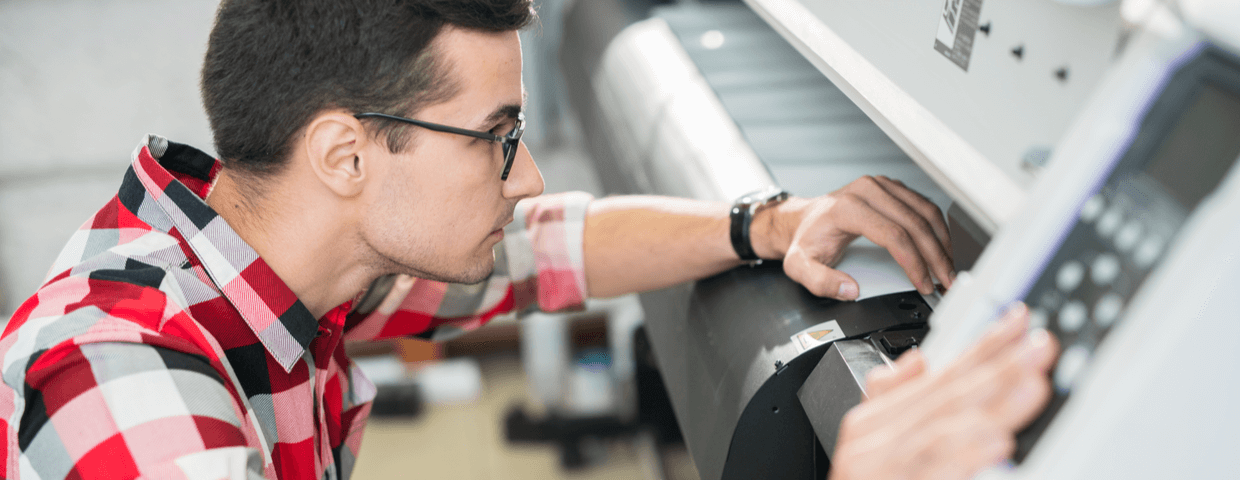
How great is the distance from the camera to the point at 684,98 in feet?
3.98

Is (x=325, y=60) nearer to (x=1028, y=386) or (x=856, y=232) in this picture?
(x=856, y=232)

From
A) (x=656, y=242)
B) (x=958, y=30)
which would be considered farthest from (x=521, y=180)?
(x=958, y=30)

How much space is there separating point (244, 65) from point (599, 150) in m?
0.84

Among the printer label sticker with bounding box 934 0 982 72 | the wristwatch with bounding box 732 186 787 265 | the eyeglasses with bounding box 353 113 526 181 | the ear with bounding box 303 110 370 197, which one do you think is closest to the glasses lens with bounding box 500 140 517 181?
the eyeglasses with bounding box 353 113 526 181

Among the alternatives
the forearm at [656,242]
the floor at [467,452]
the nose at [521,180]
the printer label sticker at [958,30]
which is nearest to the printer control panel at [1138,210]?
the printer label sticker at [958,30]

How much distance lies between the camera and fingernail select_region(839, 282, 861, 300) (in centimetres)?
74

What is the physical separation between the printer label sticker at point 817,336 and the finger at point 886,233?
0.30 ft

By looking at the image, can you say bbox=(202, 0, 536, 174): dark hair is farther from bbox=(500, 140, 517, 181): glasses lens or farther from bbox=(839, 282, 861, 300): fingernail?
bbox=(839, 282, 861, 300): fingernail

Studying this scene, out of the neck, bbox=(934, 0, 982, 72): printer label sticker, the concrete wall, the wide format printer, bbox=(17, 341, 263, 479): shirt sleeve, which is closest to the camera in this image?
the wide format printer

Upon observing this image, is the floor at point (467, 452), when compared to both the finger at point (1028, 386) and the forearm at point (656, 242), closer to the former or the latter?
the forearm at point (656, 242)

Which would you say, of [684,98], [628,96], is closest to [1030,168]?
[684,98]

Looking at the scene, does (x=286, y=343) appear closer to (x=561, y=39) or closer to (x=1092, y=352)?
(x=1092, y=352)

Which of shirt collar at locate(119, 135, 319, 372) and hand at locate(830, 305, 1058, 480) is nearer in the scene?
hand at locate(830, 305, 1058, 480)

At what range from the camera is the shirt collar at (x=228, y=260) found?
0.81m
